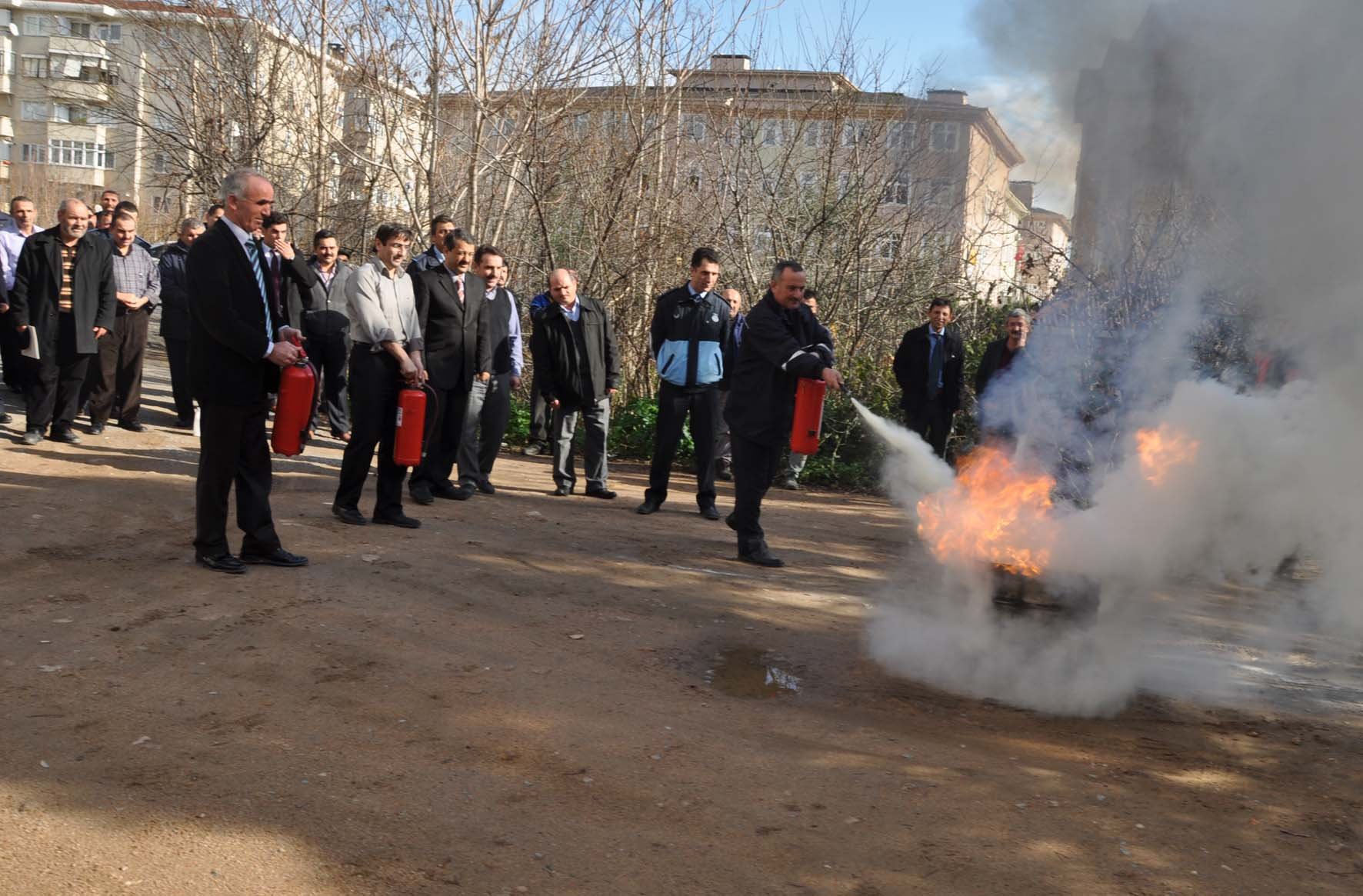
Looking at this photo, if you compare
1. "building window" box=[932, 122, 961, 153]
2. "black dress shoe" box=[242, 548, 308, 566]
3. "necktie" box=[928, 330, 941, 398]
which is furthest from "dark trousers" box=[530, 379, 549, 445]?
"black dress shoe" box=[242, 548, 308, 566]

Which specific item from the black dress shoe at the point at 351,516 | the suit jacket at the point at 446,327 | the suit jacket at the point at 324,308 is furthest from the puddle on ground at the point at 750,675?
the suit jacket at the point at 324,308

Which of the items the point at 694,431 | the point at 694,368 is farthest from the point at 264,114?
the point at 694,431

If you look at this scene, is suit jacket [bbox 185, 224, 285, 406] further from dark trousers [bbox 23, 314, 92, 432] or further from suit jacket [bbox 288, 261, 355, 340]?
suit jacket [bbox 288, 261, 355, 340]

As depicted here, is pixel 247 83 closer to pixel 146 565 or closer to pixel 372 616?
pixel 146 565

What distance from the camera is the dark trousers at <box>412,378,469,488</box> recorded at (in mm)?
9172

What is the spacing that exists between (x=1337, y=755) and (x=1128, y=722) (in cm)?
83

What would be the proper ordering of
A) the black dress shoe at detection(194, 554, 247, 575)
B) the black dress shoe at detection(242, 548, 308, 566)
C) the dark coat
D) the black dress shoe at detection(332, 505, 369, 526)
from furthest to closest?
1. the dark coat
2. the black dress shoe at detection(332, 505, 369, 526)
3. the black dress shoe at detection(242, 548, 308, 566)
4. the black dress shoe at detection(194, 554, 247, 575)

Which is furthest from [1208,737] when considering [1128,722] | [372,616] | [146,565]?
[146,565]

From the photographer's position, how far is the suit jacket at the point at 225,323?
6.52 metres

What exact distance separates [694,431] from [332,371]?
4.67 meters

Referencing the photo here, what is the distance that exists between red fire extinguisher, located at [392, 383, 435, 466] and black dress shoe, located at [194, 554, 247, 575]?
1.50m

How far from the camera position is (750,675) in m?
5.82

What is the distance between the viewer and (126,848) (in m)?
3.62

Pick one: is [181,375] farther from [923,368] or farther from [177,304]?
[923,368]
